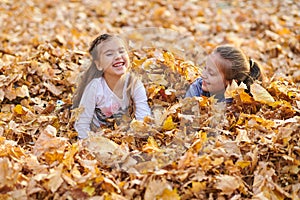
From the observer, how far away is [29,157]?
256 cm

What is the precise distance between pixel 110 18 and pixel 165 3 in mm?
832

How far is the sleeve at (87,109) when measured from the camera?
3049 millimetres

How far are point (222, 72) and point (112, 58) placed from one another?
69 centimetres

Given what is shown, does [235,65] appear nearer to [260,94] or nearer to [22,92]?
[260,94]

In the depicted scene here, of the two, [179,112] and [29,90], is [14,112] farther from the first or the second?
[179,112]

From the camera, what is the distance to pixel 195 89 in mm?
3127

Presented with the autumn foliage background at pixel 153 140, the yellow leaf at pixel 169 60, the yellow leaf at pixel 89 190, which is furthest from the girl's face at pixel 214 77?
the yellow leaf at pixel 89 190

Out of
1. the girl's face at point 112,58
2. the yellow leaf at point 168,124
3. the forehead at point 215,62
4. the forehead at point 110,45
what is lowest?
the yellow leaf at point 168,124

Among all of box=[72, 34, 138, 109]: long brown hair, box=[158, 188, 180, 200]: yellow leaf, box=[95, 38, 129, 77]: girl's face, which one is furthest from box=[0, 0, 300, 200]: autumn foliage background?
box=[95, 38, 129, 77]: girl's face

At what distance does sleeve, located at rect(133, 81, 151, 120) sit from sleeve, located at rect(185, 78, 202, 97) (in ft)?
0.92

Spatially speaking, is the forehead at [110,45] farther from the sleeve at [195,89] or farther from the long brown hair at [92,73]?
the sleeve at [195,89]

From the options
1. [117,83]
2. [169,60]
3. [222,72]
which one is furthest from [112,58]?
[222,72]

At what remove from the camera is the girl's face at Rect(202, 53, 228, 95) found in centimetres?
304

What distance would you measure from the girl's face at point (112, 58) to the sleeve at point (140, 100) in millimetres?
143
